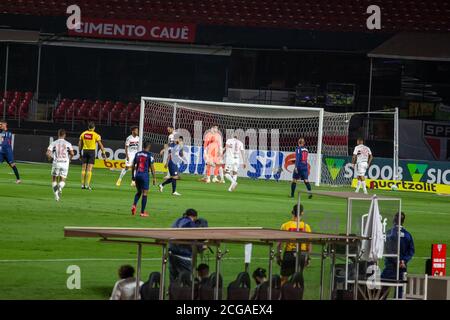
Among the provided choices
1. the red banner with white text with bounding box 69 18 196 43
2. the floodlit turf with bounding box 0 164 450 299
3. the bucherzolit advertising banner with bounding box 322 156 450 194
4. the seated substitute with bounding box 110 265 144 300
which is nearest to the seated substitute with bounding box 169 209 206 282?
the seated substitute with bounding box 110 265 144 300

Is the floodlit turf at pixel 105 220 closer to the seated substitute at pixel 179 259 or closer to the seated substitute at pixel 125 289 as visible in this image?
the seated substitute at pixel 179 259

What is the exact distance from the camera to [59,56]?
51.4m

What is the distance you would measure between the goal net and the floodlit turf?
1.45 meters

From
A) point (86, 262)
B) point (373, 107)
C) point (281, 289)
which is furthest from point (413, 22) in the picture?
point (281, 289)

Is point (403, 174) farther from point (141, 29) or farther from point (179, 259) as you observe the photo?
point (179, 259)

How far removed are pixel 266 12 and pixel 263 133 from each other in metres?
7.52

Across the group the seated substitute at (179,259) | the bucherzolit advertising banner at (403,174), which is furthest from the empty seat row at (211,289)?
the bucherzolit advertising banner at (403,174)

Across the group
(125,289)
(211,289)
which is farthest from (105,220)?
(125,289)

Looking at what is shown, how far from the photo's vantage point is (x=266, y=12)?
163 feet

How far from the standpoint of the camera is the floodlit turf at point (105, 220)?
1920cm

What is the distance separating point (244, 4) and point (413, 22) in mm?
7477

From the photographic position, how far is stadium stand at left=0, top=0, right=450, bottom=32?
48.8 m
